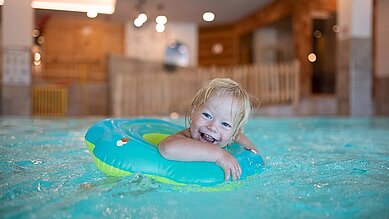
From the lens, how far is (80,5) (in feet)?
40.2

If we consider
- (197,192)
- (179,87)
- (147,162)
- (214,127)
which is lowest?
(197,192)

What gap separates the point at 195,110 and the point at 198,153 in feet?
0.84

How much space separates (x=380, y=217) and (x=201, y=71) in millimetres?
8351

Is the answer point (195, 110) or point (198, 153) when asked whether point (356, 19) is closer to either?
point (195, 110)

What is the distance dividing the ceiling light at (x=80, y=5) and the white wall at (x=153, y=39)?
2.20 m

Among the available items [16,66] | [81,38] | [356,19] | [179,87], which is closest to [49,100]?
[16,66]

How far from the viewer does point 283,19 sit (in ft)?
42.3

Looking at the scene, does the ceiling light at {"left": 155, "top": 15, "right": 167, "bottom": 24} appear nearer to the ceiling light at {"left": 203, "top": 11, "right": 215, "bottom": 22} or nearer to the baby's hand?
the ceiling light at {"left": 203, "top": 11, "right": 215, "bottom": 22}

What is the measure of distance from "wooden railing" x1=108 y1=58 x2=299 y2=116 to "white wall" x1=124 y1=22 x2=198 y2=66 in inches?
203

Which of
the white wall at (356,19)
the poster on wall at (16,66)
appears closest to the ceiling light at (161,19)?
the poster on wall at (16,66)

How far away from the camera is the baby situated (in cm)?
182

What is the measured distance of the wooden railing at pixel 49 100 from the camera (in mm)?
9156

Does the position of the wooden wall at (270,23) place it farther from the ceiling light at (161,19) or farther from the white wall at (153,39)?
the ceiling light at (161,19)

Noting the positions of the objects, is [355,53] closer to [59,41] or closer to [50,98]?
[50,98]
